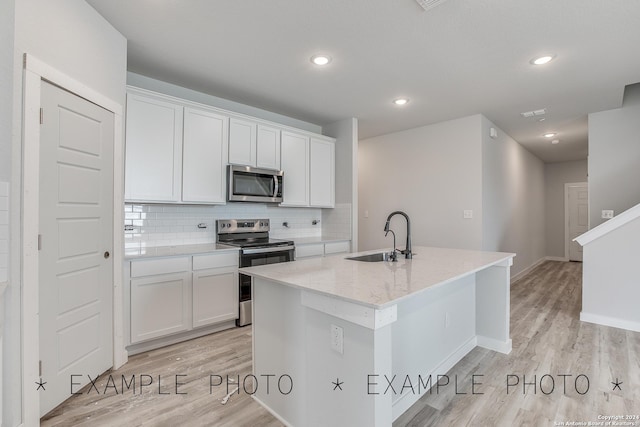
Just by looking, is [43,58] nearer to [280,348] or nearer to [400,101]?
[280,348]

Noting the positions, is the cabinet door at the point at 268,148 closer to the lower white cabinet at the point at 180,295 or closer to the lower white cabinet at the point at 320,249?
the lower white cabinet at the point at 320,249

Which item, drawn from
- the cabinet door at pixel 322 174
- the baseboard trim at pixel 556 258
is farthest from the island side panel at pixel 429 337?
the baseboard trim at pixel 556 258

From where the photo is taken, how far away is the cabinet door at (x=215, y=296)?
288cm

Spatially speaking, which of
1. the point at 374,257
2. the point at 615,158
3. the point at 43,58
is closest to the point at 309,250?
the point at 374,257

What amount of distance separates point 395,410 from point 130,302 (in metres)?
2.14

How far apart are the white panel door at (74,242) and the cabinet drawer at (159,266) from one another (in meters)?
0.28

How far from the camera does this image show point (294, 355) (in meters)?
1.69

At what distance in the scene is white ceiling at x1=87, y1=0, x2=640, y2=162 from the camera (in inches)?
80.4

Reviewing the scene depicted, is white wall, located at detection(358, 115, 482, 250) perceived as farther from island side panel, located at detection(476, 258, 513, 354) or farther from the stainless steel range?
the stainless steel range

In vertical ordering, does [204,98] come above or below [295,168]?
above

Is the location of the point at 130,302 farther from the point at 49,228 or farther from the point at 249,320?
the point at 249,320

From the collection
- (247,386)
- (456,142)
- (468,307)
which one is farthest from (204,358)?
(456,142)

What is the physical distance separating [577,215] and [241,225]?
800cm

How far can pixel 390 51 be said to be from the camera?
2.54m
